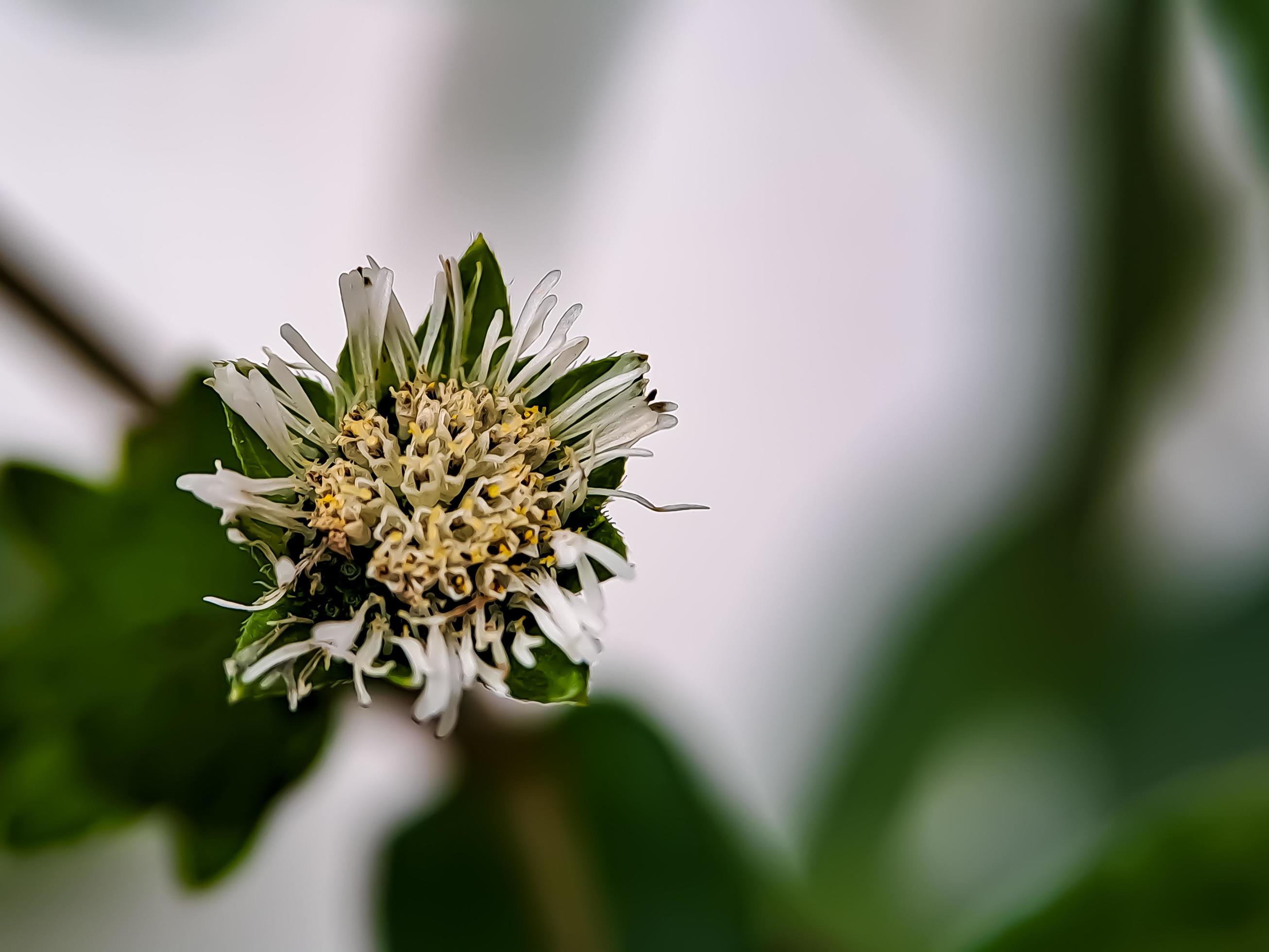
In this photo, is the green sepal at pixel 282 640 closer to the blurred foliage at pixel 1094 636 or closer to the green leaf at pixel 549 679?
the green leaf at pixel 549 679

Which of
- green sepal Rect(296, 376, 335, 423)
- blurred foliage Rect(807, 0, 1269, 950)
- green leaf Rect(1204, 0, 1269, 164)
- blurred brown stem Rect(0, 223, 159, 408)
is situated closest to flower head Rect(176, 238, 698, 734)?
green sepal Rect(296, 376, 335, 423)

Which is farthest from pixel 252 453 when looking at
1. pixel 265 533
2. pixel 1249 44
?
pixel 1249 44

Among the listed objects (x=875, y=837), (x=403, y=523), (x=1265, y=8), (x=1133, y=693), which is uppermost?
(x=1265, y=8)

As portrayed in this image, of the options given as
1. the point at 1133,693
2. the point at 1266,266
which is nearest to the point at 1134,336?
the point at 1266,266

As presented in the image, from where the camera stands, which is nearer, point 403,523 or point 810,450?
point 403,523

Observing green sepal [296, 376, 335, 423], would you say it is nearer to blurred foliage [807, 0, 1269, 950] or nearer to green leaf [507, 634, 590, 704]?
green leaf [507, 634, 590, 704]

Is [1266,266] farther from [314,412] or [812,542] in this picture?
[314,412]
